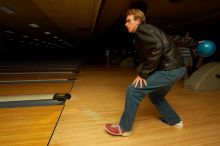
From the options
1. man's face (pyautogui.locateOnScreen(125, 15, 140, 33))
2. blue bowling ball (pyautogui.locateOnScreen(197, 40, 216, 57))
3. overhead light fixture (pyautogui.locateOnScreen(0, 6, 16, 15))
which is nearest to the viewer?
man's face (pyautogui.locateOnScreen(125, 15, 140, 33))

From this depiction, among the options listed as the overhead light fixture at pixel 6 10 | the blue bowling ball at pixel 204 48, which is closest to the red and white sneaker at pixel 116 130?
the blue bowling ball at pixel 204 48

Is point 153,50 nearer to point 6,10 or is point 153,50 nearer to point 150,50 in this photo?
point 150,50

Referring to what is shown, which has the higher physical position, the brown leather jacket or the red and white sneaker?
the brown leather jacket

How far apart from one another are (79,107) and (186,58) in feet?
11.0

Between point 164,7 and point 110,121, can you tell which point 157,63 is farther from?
point 164,7

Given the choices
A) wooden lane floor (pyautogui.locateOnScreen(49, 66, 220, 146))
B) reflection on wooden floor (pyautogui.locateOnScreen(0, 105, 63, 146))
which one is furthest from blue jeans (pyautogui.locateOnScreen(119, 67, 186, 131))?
reflection on wooden floor (pyautogui.locateOnScreen(0, 105, 63, 146))

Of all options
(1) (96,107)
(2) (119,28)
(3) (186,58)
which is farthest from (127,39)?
(1) (96,107)

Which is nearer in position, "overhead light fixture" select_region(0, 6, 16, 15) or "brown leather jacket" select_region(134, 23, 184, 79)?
"brown leather jacket" select_region(134, 23, 184, 79)

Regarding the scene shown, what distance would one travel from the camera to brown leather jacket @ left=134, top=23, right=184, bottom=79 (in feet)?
6.12

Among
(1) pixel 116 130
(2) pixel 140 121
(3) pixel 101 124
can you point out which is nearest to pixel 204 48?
(2) pixel 140 121

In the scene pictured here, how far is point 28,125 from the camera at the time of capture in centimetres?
229

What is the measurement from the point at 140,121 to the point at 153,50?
0.97 m

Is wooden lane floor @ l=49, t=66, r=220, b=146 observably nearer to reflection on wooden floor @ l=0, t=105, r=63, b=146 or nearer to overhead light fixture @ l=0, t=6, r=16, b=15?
reflection on wooden floor @ l=0, t=105, r=63, b=146

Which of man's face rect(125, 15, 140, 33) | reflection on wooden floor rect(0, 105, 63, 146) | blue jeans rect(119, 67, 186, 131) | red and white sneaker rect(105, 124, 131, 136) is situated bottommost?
reflection on wooden floor rect(0, 105, 63, 146)
